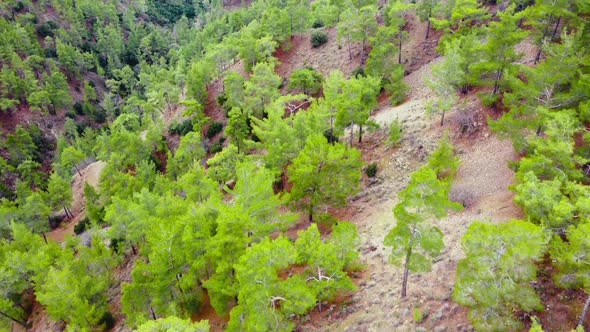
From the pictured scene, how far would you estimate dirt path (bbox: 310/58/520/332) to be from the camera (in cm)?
2134

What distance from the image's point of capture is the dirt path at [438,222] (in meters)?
21.3

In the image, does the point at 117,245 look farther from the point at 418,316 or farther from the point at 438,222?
the point at 418,316

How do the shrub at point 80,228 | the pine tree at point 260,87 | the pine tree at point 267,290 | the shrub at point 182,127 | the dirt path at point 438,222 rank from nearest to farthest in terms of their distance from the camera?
the pine tree at point 267,290 → the dirt path at point 438,222 → the pine tree at point 260,87 → the shrub at point 80,228 → the shrub at point 182,127

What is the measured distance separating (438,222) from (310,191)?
9983 mm

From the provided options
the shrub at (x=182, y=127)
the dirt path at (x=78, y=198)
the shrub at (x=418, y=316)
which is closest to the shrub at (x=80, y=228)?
the dirt path at (x=78, y=198)

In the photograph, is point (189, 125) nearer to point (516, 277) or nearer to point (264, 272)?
point (264, 272)

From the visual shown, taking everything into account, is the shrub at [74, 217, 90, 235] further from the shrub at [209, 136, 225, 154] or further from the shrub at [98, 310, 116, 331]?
the shrub at [98, 310, 116, 331]

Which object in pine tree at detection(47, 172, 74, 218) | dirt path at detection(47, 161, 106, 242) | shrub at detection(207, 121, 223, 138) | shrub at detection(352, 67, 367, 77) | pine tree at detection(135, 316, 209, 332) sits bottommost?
dirt path at detection(47, 161, 106, 242)

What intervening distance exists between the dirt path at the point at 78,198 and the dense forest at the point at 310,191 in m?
0.46

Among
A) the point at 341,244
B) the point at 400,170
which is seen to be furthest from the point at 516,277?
the point at 400,170

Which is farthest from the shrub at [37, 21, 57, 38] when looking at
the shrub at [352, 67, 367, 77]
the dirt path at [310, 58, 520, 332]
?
the dirt path at [310, 58, 520, 332]

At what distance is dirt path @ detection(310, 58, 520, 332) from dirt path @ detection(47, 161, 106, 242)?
49833mm

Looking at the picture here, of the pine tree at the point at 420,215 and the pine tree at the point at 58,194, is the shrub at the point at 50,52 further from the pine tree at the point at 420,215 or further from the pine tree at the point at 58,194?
the pine tree at the point at 420,215

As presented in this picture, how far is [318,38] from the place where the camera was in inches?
2635
